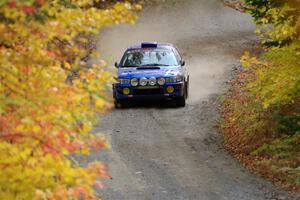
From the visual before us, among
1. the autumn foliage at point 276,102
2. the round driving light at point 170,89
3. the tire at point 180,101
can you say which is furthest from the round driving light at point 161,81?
the autumn foliage at point 276,102

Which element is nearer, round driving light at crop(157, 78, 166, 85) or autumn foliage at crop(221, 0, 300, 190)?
autumn foliage at crop(221, 0, 300, 190)

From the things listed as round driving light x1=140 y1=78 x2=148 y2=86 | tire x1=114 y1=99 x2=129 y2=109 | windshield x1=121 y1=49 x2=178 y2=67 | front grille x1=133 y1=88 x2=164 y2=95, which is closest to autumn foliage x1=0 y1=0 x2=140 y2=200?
round driving light x1=140 y1=78 x2=148 y2=86

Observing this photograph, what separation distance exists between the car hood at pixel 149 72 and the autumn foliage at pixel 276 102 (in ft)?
11.0

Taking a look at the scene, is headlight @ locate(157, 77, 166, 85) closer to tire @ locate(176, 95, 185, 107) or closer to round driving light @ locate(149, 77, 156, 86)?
round driving light @ locate(149, 77, 156, 86)

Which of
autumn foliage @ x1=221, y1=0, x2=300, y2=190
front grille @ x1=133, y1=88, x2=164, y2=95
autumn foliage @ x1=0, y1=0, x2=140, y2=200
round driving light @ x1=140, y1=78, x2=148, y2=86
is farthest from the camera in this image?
front grille @ x1=133, y1=88, x2=164, y2=95

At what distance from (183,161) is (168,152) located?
0.73m

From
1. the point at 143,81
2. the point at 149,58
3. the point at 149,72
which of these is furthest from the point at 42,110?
the point at 149,58

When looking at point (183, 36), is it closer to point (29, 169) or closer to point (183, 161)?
point (183, 161)

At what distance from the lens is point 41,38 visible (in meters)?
5.38

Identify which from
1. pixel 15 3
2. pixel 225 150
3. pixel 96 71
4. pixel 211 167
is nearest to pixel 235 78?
pixel 225 150

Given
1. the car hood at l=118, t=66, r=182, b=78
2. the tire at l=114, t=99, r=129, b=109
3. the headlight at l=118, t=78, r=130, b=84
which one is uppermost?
the car hood at l=118, t=66, r=182, b=78

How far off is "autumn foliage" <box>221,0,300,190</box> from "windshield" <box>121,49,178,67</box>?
4124mm

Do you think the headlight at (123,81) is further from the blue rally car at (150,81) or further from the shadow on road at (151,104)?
the shadow on road at (151,104)

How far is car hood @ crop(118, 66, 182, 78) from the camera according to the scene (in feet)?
57.2
